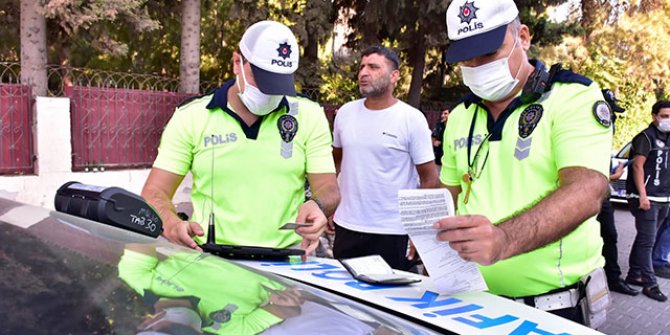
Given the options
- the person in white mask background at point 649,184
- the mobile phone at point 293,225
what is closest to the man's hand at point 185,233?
the mobile phone at point 293,225

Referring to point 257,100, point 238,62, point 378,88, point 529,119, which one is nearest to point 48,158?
point 378,88

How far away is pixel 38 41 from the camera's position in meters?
7.79

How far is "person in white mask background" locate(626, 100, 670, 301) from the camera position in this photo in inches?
217

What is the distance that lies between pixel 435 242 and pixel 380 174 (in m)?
2.41

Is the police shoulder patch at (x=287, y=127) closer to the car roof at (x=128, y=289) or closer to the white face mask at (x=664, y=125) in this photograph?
the car roof at (x=128, y=289)

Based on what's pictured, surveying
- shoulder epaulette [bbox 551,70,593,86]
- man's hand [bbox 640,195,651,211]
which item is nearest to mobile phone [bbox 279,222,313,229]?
shoulder epaulette [bbox 551,70,593,86]

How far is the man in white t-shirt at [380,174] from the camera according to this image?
12.3ft

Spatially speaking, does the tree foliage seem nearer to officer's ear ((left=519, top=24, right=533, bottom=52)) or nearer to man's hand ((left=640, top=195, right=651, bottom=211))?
man's hand ((left=640, top=195, right=651, bottom=211))

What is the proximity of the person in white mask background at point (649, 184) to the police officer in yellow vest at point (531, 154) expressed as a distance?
4238 mm

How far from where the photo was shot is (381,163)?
3.78 meters

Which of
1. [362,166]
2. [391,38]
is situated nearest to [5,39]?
[391,38]

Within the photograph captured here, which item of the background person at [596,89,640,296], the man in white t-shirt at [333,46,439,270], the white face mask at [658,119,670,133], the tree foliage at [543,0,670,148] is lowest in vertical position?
the background person at [596,89,640,296]

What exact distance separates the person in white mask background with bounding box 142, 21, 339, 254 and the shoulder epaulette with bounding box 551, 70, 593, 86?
1.03 m

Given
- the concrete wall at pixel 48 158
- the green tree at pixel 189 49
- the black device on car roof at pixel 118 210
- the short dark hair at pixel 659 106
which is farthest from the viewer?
the green tree at pixel 189 49
